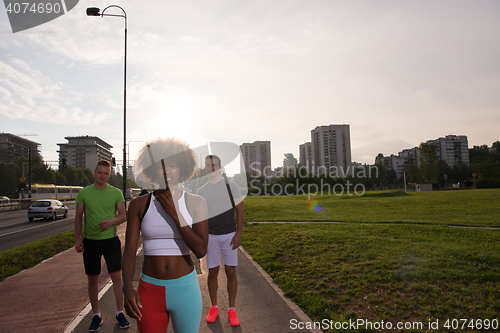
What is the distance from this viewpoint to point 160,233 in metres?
1.99

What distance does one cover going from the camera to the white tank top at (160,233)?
1977mm

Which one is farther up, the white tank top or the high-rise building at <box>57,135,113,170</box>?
the high-rise building at <box>57,135,113,170</box>

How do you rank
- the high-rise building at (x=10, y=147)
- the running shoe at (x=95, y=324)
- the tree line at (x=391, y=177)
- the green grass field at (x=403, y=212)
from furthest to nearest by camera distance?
the high-rise building at (x=10, y=147), the tree line at (x=391, y=177), the green grass field at (x=403, y=212), the running shoe at (x=95, y=324)

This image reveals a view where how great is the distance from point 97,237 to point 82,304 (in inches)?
66.8

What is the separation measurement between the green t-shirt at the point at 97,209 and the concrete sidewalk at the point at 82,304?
1.20 metres

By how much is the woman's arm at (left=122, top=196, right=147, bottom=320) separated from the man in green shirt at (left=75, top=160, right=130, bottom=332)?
2000 mm

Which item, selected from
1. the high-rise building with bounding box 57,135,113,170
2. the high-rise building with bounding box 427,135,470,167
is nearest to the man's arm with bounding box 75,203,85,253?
the high-rise building with bounding box 57,135,113,170

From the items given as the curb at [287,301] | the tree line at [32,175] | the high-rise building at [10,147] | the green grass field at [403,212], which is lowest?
the green grass field at [403,212]

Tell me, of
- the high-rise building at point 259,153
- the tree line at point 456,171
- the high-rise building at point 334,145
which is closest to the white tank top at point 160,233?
the tree line at point 456,171

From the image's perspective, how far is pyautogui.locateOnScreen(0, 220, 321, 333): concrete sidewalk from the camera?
12.9 feet

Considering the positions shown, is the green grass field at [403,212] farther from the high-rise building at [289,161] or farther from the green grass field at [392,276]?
the high-rise building at [289,161]

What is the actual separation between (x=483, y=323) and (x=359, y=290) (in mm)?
1588

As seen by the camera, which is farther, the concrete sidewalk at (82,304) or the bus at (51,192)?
the bus at (51,192)

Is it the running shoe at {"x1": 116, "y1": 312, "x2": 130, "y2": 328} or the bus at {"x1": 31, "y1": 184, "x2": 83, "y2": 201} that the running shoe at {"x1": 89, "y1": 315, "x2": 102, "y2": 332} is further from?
the bus at {"x1": 31, "y1": 184, "x2": 83, "y2": 201}
